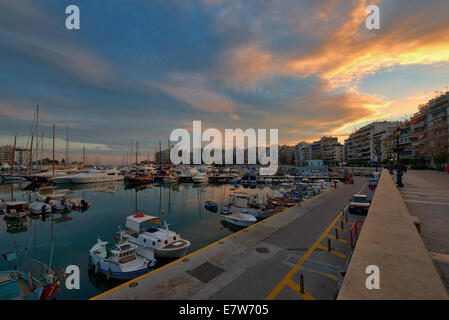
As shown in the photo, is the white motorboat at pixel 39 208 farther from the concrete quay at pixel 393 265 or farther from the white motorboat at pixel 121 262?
the concrete quay at pixel 393 265

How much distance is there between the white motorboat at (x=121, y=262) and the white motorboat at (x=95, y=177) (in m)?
64.4

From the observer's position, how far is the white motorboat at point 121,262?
12.8 m

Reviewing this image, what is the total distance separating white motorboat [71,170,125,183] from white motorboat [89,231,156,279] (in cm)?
6441

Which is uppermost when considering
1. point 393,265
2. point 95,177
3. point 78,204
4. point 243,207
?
point 393,265

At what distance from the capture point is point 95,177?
6881 centimetres

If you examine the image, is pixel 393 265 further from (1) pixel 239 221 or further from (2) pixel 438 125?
(2) pixel 438 125

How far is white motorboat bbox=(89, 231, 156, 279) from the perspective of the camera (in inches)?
505

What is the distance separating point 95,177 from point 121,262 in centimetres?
6798

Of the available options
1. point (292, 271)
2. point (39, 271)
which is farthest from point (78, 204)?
point (292, 271)

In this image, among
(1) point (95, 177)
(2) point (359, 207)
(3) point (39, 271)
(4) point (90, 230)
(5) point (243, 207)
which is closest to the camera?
(3) point (39, 271)
